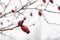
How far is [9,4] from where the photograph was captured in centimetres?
100

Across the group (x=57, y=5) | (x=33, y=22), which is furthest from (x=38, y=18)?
(x=57, y=5)

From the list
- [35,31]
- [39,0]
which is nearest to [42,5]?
[39,0]

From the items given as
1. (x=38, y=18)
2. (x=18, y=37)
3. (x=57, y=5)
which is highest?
(x=57, y=5)

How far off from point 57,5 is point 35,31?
0.96ft

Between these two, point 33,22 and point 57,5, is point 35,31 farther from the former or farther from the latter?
point 57,5

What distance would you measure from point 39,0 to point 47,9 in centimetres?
10

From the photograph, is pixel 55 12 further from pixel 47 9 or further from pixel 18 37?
pixel 18 37

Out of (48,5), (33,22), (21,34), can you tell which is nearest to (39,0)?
(48,5)

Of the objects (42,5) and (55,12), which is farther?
(55,12)

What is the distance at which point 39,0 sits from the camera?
3.55 feet

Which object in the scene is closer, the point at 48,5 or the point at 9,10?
the point at 9,10

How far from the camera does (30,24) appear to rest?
1.04 meters

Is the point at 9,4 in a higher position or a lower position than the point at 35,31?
higher

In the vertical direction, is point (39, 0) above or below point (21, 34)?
above
